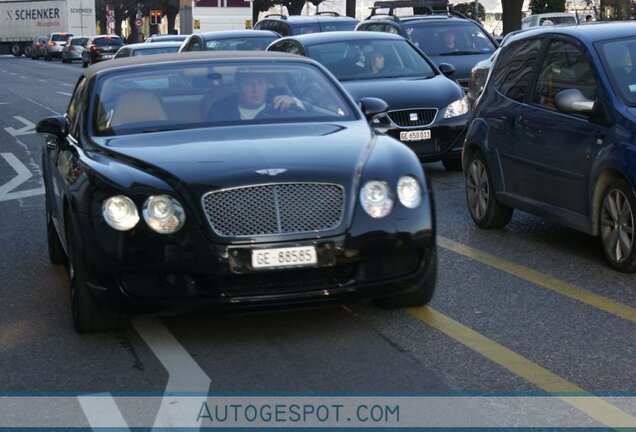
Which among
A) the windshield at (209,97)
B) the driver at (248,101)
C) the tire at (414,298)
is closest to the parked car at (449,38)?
the windshield at (209,97)

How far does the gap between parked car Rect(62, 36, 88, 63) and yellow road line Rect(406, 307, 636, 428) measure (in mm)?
66915

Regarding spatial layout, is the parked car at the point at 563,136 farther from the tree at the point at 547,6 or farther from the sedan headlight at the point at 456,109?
the tree at the point at 547,6

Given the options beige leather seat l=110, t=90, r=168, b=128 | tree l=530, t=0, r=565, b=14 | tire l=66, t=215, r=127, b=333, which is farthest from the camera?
tree l=530, t=0, r=565, b=14

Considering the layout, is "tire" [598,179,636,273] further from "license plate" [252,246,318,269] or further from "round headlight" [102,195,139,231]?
"round headlight" [102,195,139,231]

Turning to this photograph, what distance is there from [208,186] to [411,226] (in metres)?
1.02

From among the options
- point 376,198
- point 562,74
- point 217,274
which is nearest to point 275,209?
point 217,274

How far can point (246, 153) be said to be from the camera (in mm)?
7008

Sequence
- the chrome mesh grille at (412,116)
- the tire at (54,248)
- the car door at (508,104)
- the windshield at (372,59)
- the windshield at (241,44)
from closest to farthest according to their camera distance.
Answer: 1. the tire at (54,248)
2. the car door at (508,104)
3. the chrome mesh grille at (412,116)
4. the windshield at (372,59)
5. the windshield at (241,44)

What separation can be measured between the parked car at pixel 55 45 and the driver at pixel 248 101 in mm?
73140

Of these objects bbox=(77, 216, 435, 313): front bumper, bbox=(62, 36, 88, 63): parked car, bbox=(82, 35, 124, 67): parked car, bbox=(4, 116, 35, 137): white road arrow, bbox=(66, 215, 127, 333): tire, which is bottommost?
bbox=(62, 36, 88, 63): parked car

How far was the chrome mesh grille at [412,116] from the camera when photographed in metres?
14.2

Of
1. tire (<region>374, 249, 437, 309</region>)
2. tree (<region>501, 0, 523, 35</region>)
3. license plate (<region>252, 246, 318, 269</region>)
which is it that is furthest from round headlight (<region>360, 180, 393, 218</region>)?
tree (<region>501, 0, 523, 35</region>)

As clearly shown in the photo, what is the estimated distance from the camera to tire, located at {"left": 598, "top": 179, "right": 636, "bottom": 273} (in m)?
8.23

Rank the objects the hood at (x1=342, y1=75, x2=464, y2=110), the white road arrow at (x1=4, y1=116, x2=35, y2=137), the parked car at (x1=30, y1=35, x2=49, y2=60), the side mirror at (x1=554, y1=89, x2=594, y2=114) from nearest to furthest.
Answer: the side mirror at (x1=554, y1=89, x2=594, y2=114) < the hood at (x1=342, y1=75, x2=464, y2=110) < the white road arrow at (x1=4, y1=116, x2=35, y2=137) < the parked car at (x1=30, y1=35, x2=49, y2=60)
